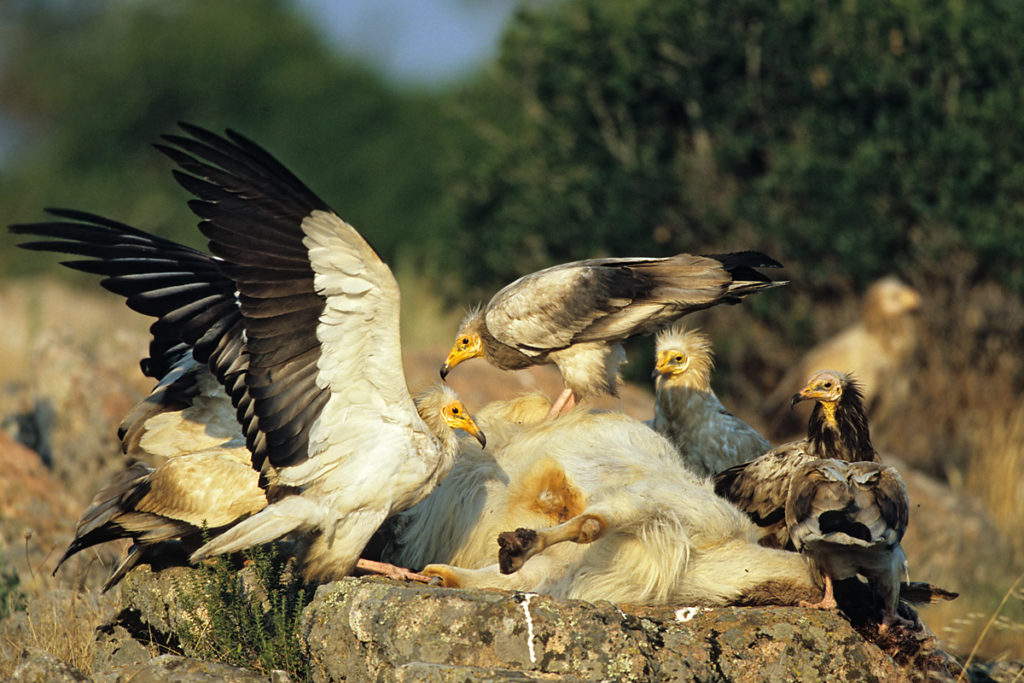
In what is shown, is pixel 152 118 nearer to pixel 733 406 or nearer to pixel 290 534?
pixel 733 406

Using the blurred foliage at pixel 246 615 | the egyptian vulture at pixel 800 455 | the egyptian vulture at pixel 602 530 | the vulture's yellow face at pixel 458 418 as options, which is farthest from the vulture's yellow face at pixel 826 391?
the blurred foliage at pixel 246 615

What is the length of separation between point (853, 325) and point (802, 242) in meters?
0.94

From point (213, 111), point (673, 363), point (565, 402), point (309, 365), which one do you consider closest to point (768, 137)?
point (565, 402)

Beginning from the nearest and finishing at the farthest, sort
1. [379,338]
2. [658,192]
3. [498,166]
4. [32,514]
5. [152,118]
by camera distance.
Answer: [379,338], [32,514], [658,192], [498,166], [152,118]

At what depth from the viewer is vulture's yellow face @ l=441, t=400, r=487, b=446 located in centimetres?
544

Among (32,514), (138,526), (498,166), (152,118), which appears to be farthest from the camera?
(152,118)

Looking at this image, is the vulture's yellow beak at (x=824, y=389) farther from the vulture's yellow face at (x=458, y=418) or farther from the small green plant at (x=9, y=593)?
the small green plant at (x=9, y=593)

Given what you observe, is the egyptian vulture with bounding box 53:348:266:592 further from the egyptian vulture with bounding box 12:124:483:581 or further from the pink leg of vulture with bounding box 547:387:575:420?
the pink leg of vulture with bounding box 547:387:575:420

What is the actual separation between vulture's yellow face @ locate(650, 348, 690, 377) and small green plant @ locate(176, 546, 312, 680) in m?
2.47

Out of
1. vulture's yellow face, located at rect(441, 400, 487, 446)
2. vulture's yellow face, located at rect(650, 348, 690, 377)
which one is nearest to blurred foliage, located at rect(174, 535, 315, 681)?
vulture's yellow face, located at rect(441, 400, 487, 446)

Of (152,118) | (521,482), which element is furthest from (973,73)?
(152,118)

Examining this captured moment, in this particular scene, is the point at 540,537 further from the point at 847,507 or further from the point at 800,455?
the point at 800,455

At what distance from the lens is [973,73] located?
11023 millimetres

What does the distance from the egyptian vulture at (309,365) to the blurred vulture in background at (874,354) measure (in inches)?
252
